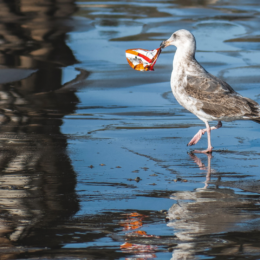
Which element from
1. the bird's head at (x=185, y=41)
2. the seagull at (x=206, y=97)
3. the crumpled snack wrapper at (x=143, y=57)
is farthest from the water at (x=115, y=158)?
the bird's head at (x=185, y=41)

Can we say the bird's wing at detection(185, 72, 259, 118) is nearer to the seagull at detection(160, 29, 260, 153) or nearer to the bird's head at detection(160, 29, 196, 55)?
the seagull at detection(160, 29, 260, 153)

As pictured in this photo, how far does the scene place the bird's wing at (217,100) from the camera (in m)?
7.36

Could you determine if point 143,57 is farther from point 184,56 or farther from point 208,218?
point 208,218

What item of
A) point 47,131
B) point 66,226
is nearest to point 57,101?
point 47,131

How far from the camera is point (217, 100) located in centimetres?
742

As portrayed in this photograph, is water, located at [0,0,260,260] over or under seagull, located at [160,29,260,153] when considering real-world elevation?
under

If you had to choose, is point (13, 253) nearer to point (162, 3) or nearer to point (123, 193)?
point (123, 193)

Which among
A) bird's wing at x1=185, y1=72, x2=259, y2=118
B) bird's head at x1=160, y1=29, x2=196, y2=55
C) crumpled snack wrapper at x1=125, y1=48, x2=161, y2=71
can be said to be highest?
bird's head at x1=160, y1=29, x2=196, y2=55

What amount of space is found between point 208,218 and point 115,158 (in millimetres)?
2188

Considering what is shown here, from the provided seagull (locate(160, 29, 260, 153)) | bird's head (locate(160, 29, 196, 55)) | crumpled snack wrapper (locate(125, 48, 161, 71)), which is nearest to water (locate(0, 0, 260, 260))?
seagull (locate(160, 29, 260, 153))

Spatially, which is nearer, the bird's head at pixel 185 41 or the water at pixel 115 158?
the water at pixel 115 158

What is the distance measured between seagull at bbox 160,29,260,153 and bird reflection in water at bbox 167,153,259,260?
1677 millimetres

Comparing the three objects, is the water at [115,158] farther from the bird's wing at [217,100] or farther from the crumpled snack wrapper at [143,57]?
the crumpled snack wrapper at [143,57]

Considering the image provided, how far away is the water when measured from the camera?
4398 millimetres
